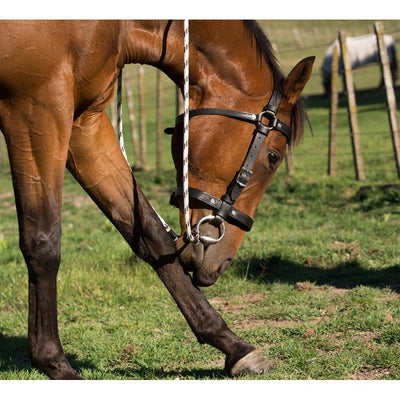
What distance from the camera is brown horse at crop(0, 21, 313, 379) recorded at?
3.19 m

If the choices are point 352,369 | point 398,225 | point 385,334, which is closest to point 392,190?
point 398,225

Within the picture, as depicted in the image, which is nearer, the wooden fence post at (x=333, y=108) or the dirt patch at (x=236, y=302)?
the dirt patch at (x=236, y=302)

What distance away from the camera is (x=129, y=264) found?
236 inches

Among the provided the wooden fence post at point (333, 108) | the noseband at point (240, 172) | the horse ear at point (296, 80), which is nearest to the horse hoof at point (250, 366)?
the noseband at point (240, 172)

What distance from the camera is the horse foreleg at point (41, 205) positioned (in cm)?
314

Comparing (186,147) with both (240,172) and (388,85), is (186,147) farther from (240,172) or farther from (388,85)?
(388,85)

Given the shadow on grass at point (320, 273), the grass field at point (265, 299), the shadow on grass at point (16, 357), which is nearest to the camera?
the grass field at point (265, 299)

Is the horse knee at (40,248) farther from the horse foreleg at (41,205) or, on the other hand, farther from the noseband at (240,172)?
the noseband at (240,172)

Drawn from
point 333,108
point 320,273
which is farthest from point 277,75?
point 333,108

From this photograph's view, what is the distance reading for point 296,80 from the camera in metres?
3.45

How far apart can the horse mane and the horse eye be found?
0.14m

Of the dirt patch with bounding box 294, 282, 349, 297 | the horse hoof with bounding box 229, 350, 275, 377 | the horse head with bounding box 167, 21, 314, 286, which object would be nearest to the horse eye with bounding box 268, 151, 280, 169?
the horse head with bounding box 167, 21, 314, 286

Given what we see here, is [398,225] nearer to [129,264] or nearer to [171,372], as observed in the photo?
[129,264]

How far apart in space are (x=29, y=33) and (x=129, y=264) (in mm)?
3302
